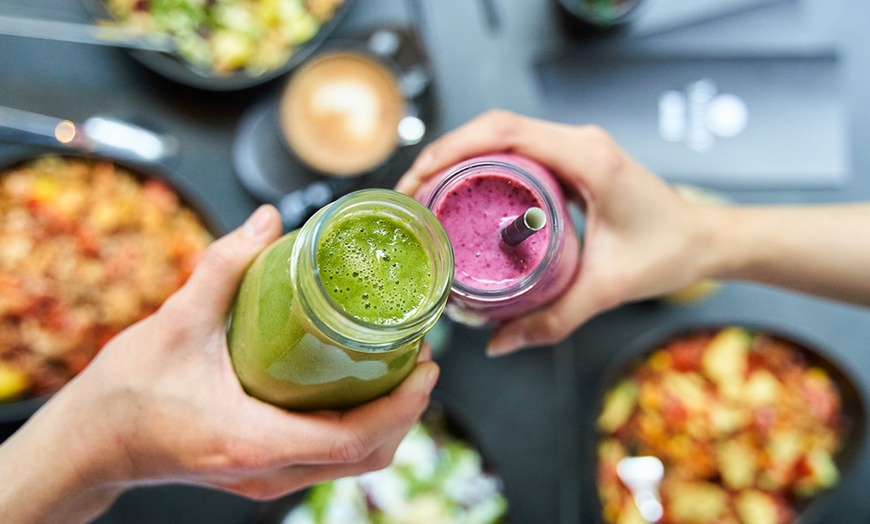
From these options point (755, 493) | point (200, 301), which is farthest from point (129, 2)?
point (755, 493)

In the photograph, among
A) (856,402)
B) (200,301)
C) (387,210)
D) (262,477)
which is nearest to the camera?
(387,210)

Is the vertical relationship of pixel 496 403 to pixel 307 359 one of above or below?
below

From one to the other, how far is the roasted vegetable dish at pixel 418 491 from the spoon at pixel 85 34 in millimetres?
948

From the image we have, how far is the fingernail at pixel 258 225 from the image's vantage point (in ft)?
3.05

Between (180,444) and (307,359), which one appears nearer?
(307,359)

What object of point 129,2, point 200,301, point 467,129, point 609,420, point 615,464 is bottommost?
point 615,464

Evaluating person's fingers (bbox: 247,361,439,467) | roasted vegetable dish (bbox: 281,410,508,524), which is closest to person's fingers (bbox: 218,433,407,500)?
person's fingers (bbox: 247,361,439,467)

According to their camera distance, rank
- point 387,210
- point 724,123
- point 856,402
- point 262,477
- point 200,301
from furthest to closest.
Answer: point 724,123 → point 856,402 → point 262,477 → point 200,301 → point 387,210

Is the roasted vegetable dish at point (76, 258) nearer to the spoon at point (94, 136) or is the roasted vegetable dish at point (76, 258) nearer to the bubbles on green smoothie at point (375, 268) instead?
the spoon at point (94, 136)

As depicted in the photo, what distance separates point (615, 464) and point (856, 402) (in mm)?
503

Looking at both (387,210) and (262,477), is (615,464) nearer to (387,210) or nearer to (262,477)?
(262,477)

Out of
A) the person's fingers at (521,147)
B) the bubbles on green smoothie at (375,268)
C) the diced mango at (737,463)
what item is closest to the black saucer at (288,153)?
the person's fingers at (521,147)

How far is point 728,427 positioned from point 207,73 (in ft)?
4.28

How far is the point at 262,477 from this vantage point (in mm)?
1018
